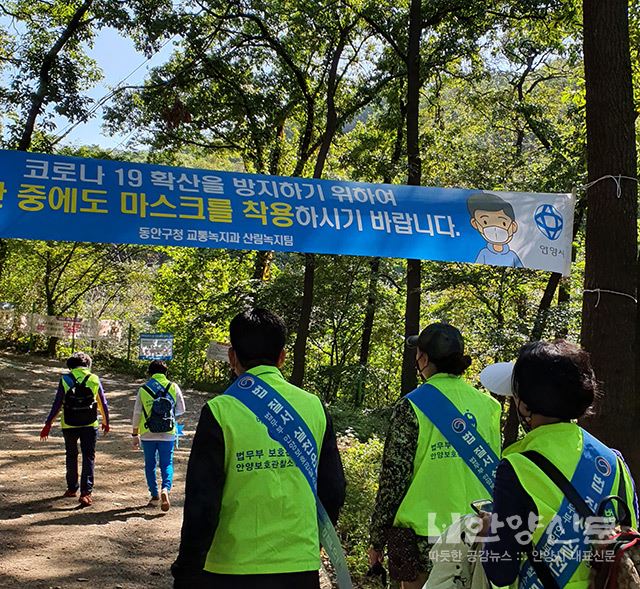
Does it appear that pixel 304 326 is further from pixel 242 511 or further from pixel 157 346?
pixel 242 511

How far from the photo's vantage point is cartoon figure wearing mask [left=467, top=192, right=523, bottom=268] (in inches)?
238

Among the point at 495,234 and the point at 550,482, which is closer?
the point at 550,482

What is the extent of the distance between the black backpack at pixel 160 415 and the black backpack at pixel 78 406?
0.66 m

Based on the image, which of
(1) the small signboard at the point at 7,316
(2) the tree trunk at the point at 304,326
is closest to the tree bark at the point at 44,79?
(2) the tree trunk at the point at 304,326

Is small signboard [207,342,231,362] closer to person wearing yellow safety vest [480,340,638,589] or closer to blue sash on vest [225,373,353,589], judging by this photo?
blue sash on vest [225,373,353,589]

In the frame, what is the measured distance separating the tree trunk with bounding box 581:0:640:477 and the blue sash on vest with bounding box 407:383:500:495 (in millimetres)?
1914

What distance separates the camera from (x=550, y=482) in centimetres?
190

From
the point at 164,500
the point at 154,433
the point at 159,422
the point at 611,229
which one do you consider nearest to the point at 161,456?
the point at 154,433

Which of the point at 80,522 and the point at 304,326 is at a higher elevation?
the point at 304,326

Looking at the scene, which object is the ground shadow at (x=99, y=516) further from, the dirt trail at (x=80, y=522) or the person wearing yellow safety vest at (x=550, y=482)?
the person wearing yellow safety vest at (x=550, y=482)

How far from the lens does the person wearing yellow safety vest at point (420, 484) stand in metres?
2.84

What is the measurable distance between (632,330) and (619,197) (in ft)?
3.15

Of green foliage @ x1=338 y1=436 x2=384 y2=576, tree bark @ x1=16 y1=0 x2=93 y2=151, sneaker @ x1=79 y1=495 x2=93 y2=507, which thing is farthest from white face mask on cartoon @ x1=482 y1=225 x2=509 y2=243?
tree bark @ x1=16 y1=0 x2=93 y2=151

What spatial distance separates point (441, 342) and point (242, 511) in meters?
1.25
